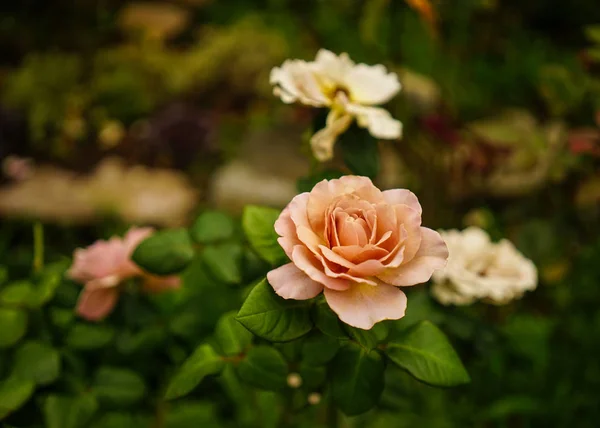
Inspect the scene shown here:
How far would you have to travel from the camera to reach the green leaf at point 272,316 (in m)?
0.54

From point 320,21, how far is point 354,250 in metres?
2.75

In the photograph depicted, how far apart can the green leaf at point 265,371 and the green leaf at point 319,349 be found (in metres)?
0.03

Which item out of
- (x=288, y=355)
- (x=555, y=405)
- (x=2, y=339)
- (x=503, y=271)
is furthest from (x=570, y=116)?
(x=2, y=339)

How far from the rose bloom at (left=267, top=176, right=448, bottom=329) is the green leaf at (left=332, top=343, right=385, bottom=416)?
0.33 feet

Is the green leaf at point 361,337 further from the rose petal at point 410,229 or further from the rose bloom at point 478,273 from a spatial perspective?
the rose bloom at point 478,273

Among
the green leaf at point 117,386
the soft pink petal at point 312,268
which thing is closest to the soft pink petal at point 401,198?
the soft pink petal at point 312,268

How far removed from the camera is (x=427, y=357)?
0.61 meters

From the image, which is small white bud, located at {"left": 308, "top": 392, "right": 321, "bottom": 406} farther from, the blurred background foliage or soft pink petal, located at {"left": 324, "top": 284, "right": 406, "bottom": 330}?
soft pink petal, located at {"left": 324, "top": 284, "right": 406, "bottom": 330}

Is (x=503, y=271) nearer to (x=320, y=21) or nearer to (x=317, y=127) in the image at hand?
(x=317, y=127)

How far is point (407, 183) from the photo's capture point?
210 centimetres

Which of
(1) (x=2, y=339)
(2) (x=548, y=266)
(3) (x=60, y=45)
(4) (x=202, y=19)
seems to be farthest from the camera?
(4) (x=202, y=19)

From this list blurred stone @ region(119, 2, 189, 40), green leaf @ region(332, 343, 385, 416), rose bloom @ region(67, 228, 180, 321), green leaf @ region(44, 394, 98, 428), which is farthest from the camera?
blurred stone @ region(119, 2, 189, 40)

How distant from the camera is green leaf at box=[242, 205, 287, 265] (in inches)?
24.9

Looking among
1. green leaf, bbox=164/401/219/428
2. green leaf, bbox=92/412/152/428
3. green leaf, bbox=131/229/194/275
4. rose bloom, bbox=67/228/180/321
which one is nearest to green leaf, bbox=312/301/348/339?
green leaf, bbox=131/229/194/275
